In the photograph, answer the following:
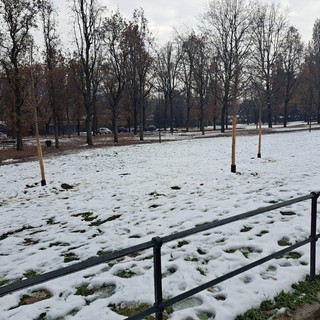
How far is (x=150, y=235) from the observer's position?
5.62 metres

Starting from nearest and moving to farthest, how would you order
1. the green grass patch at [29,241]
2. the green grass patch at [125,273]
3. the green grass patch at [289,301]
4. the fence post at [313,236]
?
the green grass patch at [289,301] → the fence post at [313,236] → the green grass patch at [125,273] → the green grass patch at [29,241]

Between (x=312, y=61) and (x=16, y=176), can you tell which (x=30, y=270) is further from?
(x=312, y=61)

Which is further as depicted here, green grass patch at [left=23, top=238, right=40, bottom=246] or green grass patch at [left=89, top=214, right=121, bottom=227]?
green grass patch at [left=89, top=214, right=121, bottom=227]

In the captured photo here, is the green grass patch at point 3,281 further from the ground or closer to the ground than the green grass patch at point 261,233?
closer to the ground

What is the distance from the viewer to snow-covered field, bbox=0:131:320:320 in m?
3.58

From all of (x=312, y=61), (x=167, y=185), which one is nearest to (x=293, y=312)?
(x=167, y=185)

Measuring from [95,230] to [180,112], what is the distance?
3278 inches

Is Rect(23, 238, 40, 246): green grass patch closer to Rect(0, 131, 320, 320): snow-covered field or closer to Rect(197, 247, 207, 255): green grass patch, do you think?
Rect(0, 131, 320, 320): snow-covered field

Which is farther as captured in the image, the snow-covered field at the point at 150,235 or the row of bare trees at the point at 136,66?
the row of bare trees at the point at 136,66

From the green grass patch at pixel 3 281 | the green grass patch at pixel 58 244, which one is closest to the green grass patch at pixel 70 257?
the green grass patch at pixel 58 244

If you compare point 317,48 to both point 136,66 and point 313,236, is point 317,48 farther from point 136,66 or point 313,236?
point 313,236

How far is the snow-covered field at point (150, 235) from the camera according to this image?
3.58 meters

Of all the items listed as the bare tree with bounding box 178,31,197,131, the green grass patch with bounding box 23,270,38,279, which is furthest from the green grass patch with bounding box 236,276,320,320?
the bare tree with bounding box 178,31,197,131

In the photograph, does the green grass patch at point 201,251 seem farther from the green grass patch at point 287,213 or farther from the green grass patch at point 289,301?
the green grass patch at point 287,213
